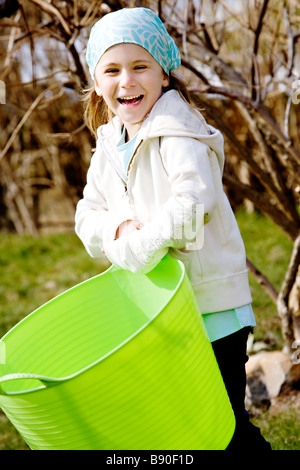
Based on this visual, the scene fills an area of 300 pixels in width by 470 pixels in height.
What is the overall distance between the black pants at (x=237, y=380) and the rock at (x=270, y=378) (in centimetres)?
85

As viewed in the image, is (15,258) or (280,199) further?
(15,258)

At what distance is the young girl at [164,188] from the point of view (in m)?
1.49

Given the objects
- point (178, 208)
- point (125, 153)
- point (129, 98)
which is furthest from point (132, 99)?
point (178, 208)

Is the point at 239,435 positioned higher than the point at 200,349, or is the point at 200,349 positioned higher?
the point at 200,349

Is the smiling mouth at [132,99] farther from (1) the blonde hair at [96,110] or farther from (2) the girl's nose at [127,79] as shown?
(1) the blonde hair at [96,110]

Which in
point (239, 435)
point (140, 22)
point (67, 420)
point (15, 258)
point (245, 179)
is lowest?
point (15, 258)

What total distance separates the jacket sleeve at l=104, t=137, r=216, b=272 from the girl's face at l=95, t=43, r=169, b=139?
14cm

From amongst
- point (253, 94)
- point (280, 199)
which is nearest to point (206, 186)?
point (253, 94)

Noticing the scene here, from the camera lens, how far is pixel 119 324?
1.77 meters

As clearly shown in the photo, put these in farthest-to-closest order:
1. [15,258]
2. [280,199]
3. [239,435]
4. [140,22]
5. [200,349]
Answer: [15,258] → [280,199] → [239,435] → [140,22] → [200,349]

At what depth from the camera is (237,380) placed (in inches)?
68.3

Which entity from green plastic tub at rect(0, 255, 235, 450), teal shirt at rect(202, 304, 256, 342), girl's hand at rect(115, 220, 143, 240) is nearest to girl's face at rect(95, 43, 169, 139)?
girl's hand at rect(115, 220, 143, 240)

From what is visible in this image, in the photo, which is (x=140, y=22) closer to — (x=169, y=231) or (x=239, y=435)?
(x=169, y=231)

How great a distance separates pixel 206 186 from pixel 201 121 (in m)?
0.23
